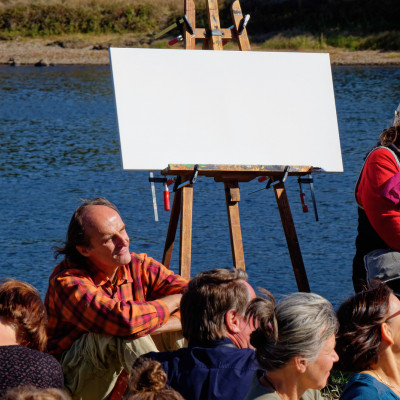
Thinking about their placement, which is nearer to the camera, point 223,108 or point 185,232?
point 185,232

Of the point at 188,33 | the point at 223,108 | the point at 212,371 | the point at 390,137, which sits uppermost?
the point at 188,33

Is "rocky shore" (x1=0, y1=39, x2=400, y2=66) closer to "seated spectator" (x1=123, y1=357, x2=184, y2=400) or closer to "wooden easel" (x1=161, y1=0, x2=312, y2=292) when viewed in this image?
"wooden easel" (x1=161, y1=0, x2=312, y2=292)

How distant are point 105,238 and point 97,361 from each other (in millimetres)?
408

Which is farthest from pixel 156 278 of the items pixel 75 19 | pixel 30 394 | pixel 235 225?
pixel 75 19

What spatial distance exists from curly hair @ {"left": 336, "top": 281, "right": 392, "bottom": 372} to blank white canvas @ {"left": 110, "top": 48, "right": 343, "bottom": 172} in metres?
1.61

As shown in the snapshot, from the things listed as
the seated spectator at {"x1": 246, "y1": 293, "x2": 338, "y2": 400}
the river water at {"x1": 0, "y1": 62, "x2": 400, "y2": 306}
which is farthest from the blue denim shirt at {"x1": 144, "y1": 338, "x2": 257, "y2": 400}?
the river water at {"x1": 0, "y1": 62, "x2": 400, "y2": 306}

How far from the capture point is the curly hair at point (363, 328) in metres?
2.18

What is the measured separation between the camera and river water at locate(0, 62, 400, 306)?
6.15m

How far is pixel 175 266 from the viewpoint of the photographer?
251 inches

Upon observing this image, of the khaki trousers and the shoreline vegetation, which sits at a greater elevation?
the shoreline vegetation

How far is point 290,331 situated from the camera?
6.46 ft

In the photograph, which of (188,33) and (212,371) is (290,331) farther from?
(188,33)

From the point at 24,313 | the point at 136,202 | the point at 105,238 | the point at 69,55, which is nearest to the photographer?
the point at 24,313

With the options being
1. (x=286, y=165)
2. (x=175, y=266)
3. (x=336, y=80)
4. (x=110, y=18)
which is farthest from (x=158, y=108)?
(x=110, y=18)
